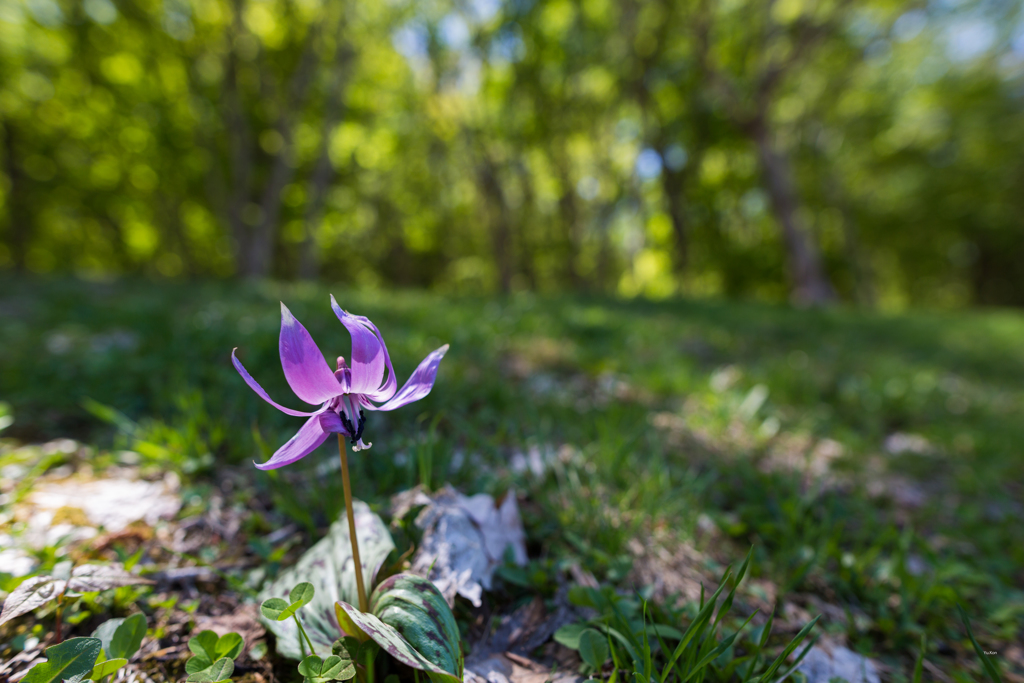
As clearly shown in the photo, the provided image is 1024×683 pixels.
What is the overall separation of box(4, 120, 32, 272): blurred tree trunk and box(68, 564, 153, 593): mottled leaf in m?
20.0

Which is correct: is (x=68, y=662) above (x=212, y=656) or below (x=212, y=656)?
above

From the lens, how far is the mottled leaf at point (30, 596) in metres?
0.98

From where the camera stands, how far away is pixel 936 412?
10.4ft

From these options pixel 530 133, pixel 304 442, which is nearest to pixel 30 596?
pixel 304 442

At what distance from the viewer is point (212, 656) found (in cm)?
102

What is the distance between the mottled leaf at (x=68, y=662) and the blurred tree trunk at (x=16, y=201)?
20.4 metres

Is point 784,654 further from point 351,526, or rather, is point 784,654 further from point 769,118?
point 769,118

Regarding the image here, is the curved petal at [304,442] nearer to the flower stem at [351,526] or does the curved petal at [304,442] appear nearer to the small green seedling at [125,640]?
the flower stem at [351,526]

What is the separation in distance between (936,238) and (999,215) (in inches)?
83.8

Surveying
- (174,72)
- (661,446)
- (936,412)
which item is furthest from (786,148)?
(174,72)

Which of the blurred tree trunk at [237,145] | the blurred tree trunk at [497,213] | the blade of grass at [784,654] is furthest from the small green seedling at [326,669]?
the blurred tree trunk at [497,213]

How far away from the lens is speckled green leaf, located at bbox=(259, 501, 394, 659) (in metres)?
1.05

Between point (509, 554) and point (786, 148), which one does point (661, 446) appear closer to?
point (509, 554)

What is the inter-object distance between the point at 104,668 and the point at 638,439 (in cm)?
189
